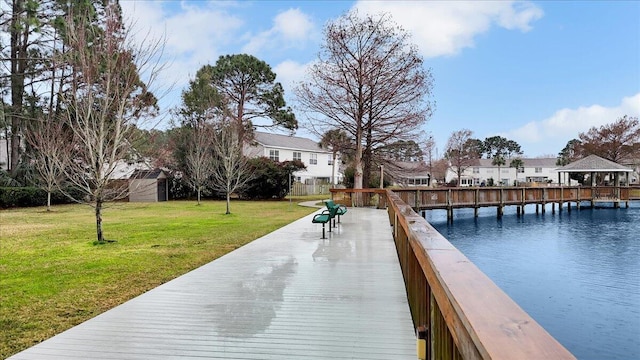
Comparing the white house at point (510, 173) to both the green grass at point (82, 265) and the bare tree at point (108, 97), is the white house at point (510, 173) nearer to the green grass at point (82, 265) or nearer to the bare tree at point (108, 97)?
the green grass at point (82, 265)

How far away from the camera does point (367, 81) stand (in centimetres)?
2064

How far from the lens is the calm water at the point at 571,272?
6102 mm

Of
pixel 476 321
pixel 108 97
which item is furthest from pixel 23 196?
pixel 476 321

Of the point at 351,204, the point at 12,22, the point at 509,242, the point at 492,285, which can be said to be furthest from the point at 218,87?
the point at 492,285

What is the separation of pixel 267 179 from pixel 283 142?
10620mm

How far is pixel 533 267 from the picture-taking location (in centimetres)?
1058

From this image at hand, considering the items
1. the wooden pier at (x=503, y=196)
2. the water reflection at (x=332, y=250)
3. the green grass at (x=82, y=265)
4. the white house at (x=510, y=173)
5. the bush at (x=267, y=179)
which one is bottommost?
the green grass at (x=82, y=265)

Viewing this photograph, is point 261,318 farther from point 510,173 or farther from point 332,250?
point 510,173

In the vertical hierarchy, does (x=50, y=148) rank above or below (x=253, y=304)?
above

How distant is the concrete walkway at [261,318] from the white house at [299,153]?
2692 cm

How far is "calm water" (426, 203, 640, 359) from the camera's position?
6102mm

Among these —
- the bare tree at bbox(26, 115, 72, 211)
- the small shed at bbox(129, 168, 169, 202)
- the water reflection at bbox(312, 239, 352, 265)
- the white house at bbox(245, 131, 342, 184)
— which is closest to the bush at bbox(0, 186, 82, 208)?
the bare tree at bbox(26, 115, 72, 211)

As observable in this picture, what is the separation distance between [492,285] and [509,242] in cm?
1482

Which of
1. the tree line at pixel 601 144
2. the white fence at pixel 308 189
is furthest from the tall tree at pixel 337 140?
the tree line at pixel 601 144
